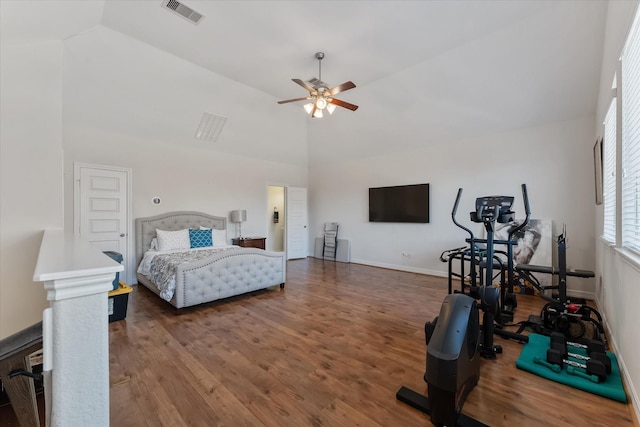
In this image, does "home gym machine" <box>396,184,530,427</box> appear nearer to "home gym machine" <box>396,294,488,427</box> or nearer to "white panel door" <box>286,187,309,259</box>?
"home gym machine" <box>396,294,488,427</box>

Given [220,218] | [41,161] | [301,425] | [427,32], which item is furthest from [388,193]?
[41,161]

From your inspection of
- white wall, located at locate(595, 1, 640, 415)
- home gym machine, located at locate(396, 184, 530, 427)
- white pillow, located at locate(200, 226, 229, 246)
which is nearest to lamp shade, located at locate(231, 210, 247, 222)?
white pillow, located at locate(200, 226, 229, 246)

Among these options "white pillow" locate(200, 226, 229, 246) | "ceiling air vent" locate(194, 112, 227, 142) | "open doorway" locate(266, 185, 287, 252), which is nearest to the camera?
"ceiling air vent" locate(194, 112, 227, 142)

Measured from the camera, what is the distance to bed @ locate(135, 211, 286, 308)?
11.5 feet

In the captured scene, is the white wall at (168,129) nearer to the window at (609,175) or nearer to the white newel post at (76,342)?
the white newel post at (76,342)

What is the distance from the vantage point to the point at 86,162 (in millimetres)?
4547

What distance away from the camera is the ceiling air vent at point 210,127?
206 inches

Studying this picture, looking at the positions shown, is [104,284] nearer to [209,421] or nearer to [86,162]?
[209,421]

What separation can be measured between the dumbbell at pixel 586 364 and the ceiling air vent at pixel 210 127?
574 cm

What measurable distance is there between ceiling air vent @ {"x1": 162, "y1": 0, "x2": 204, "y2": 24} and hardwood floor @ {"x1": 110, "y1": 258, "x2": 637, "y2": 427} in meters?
3.49

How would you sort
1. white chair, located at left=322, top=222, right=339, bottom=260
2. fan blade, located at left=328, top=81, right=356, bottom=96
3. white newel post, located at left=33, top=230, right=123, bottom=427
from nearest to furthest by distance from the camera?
white newel post, located at left=33, top=230, right=123, bottom=427, fan blade, located at left=328, top=81, right=356, bottom=96, white chair, located at left=322, top=222, right=339, bottom=260

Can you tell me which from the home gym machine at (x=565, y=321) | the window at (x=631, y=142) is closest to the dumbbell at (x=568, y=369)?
the home gym machine at (x=565, y=321)

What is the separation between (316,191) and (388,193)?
93.6 inches

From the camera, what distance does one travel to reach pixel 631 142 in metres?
2.03
